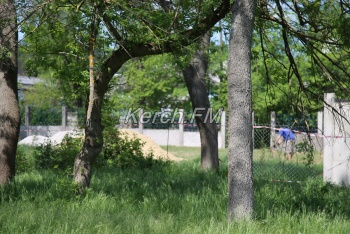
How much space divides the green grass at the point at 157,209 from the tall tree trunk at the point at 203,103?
377cm

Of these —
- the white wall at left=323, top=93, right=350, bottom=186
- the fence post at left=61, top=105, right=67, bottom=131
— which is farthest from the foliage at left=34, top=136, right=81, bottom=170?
the fence post at left=61, top=105, right=67, bottom=131

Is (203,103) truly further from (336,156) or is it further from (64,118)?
(64,118)

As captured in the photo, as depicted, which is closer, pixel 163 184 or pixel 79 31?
pixel 79 31

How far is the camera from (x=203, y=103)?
1500 cm

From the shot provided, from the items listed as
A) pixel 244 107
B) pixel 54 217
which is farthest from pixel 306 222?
pixel 54 217

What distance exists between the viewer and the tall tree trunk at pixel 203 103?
15.0 m

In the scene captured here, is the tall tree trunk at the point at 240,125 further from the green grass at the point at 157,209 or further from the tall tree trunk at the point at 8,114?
the tall tree trunk at the point at 8,114

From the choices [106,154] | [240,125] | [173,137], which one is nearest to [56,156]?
[106,154]

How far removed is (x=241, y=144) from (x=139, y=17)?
106 inches

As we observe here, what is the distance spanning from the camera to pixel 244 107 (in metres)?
6.71

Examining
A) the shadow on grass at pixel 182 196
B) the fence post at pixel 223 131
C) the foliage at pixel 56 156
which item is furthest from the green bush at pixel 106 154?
the fence post at pixel 223 131

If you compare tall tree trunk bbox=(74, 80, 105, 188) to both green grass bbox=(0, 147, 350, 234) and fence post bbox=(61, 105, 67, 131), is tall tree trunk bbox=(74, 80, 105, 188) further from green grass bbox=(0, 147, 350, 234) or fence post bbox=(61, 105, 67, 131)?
fence post bbox=(61, 105, 67, 131)

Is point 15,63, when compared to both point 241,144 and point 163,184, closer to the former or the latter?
point 163,184

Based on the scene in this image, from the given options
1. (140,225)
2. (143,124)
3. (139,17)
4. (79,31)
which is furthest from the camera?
(143,124)
